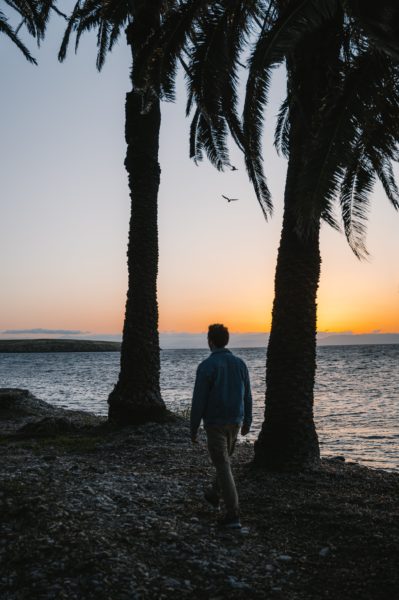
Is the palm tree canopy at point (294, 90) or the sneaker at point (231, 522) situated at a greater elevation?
the palm tree canopy at point (294, 90)

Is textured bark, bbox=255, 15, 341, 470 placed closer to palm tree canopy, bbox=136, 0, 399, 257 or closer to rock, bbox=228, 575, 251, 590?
palm tree canopy, bbox=136, 0, 399, 257

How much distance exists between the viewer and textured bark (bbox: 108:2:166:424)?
12.7 meters

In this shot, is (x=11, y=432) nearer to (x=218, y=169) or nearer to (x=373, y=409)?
(x=218, y=169)

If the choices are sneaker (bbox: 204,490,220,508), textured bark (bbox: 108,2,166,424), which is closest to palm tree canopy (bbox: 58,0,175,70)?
textured bark (bbox: 108,2,166,424)

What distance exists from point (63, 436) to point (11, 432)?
5.78ft

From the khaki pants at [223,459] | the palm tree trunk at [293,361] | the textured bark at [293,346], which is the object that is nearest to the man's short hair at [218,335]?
the khaki pants at [223,459]

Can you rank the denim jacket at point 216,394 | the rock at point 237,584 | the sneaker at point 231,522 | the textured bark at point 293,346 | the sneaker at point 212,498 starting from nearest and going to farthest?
the rock at point 237,584
the denim jacket at point 216,394
the sneaker at point 231,522
the sneaker at point 212,498
the textured bark at point 293,346

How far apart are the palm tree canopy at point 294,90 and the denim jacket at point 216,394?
2.11 m

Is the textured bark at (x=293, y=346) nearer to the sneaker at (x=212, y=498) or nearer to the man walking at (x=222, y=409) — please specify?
the sneaker at (x=212, y=498)

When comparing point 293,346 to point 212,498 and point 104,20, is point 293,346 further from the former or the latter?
point 104,20

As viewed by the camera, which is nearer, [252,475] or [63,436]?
[252,475]

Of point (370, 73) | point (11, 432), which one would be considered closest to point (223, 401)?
point (370, 73)

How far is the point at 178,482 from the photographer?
777 cm

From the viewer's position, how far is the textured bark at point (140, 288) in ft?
41.6
